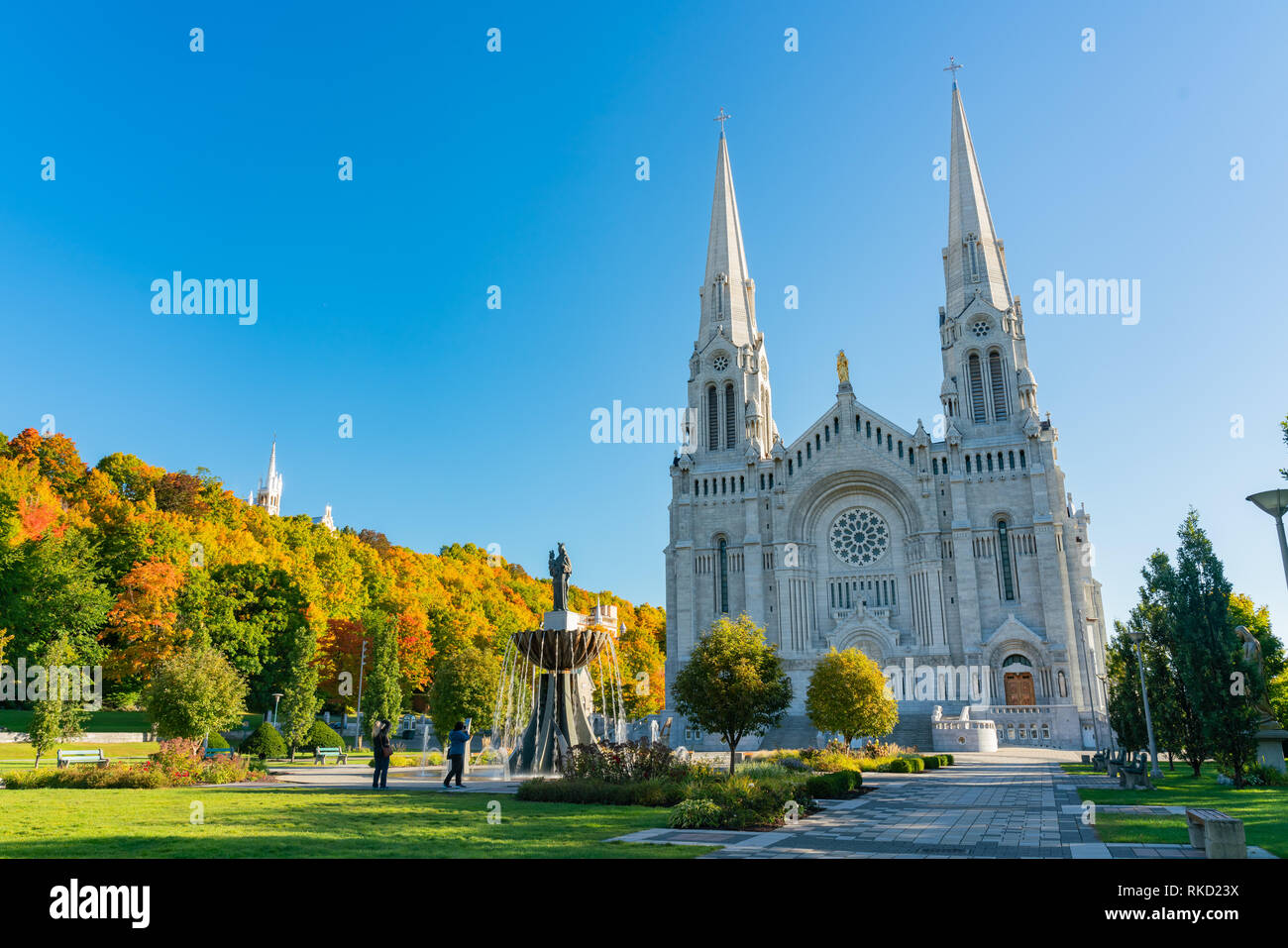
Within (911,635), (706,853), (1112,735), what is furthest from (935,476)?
(706,853)

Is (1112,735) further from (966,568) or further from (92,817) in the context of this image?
(92,817)

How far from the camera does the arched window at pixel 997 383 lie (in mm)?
60562

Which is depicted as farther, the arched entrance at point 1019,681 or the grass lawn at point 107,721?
the arched entrance at point 1019,681

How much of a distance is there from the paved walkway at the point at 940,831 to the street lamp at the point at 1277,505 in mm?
5865

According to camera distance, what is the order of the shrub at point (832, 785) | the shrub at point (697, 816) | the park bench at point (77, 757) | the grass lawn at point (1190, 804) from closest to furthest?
the grass lawn at point (1190, 804) → the shrub at point (697, 816) → the shrub at point (832, 785) → the park bench at point (77, 757)

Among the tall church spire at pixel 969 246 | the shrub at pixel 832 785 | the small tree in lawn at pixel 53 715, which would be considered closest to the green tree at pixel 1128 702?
the shrub at pixel 832 785

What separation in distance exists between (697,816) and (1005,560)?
50.0 m

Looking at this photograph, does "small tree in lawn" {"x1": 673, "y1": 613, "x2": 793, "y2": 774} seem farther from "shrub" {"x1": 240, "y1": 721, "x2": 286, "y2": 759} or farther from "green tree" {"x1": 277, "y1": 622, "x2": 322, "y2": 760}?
"green tree" {"x1": 277, "y1": 622, "x2": 322, "y2": 760}

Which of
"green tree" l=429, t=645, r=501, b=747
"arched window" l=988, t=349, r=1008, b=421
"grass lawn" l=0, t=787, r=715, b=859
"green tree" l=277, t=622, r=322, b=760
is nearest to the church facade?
"arched window" l=988, t=349, r=1008, b=421

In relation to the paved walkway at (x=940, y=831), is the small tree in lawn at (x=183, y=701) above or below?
above

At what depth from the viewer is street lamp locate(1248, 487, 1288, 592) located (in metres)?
13.9

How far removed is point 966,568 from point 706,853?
51.4 m

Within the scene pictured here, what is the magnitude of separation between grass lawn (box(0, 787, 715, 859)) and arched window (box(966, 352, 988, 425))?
173 feet

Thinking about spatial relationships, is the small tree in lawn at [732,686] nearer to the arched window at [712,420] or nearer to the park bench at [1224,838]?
the park bench at [1224,838]
